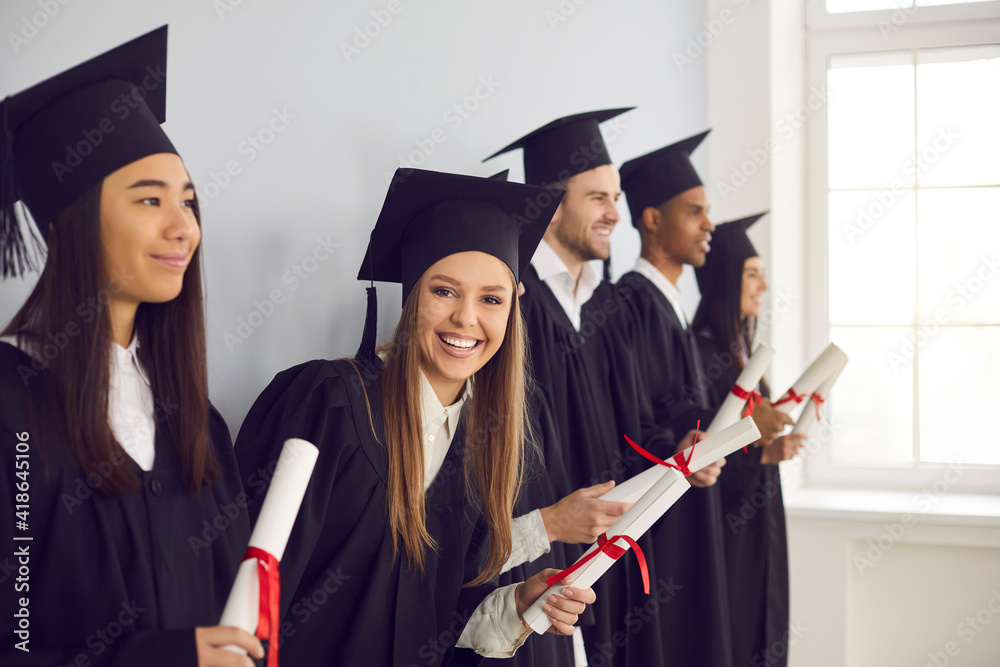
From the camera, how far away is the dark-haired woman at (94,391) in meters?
1.11

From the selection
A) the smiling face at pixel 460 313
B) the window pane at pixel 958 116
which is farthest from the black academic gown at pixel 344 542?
the window pane at pixel 958 116

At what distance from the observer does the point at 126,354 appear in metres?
1.27

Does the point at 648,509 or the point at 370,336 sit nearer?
the point at 648,509

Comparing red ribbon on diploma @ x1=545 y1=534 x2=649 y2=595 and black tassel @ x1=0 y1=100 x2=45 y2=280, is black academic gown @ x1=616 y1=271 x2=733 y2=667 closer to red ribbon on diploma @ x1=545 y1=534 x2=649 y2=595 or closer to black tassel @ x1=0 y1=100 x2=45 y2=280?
red ribbon on diploma @ x1=545 y1=534 x2=649 y2=595

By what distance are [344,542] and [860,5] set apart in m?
4.58

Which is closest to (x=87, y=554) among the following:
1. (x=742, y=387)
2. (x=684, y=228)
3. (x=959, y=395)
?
(x=742, y=387)

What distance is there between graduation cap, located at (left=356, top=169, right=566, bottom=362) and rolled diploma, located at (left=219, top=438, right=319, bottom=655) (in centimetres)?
76

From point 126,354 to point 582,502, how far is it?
111 cm

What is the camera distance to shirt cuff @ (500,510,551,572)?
2.03 meters

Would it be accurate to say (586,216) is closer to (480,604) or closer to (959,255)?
(480,604)

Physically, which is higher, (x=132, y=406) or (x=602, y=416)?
(x=132, y=406)

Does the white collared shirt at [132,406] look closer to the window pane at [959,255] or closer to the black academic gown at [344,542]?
the black academic gown at [344,542]

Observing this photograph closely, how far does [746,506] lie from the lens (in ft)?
11.1

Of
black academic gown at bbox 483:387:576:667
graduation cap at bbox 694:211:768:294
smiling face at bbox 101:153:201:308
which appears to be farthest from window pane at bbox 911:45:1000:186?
smiling face at bbox 101:153:201:308
